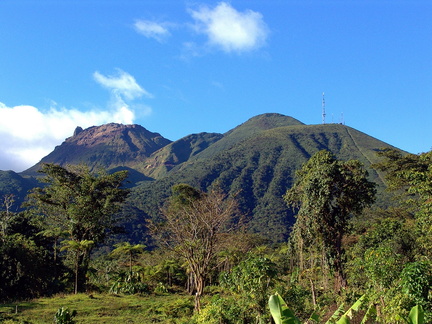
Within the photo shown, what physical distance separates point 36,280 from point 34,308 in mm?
5590

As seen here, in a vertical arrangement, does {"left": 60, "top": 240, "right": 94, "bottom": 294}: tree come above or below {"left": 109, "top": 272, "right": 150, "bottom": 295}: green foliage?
above

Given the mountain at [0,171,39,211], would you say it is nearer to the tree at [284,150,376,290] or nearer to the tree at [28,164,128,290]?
the tree at [28,164,128,290]

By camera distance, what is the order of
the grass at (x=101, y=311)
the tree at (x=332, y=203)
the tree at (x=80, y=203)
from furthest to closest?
the tree at (x=80, y=203) < the tree at (x=332, y=203) < the grass at (x=101, y=311)

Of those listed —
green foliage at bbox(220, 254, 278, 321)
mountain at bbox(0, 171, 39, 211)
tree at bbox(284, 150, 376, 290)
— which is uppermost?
mountain at bbox(0, 171, 39, 211)

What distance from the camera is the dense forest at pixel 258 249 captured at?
920 cm

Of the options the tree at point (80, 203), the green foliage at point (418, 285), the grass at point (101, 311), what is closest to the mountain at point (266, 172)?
the tree at point (80, 203)

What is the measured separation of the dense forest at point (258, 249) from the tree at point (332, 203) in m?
0.05

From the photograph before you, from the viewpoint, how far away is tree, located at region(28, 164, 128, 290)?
2323 cm

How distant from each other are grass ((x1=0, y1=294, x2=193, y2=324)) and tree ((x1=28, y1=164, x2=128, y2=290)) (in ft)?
21.3

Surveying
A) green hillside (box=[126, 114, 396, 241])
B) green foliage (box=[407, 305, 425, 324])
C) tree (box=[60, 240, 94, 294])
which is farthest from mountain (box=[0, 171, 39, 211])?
green foliage (box=[407, 305, 425, 324])

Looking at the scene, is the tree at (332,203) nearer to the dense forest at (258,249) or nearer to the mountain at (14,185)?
the dense forest at (258,249)

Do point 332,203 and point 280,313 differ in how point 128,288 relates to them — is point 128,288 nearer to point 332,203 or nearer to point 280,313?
point 332,203

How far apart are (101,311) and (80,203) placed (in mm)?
10502

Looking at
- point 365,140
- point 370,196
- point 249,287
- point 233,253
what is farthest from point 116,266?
point 365,140
